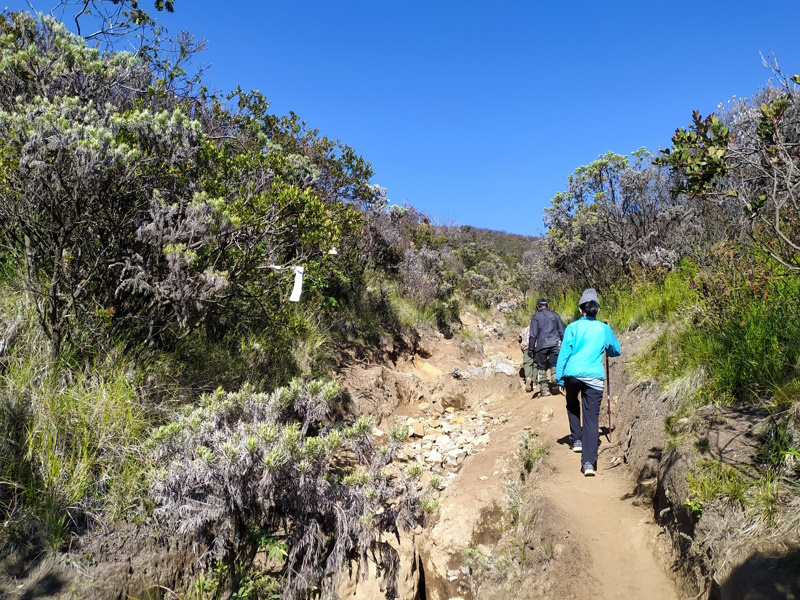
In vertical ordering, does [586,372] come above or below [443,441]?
above

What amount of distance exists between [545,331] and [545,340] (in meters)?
0.17

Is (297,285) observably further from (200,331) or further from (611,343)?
(611,343)

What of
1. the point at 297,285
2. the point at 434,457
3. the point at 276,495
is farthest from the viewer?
the point at 434,457

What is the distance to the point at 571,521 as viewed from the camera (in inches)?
174

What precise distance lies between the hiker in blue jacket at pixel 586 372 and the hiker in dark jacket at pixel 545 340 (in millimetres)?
2927

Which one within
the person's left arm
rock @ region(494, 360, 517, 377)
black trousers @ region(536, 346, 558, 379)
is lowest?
rock @ region(494, 360, 517, 377)

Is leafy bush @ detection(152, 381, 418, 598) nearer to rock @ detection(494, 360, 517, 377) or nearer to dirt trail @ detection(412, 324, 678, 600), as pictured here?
dirt trail @ detection(412, 324, 678, 600)

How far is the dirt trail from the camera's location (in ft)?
12.7

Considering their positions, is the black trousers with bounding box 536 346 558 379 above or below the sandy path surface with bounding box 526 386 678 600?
above

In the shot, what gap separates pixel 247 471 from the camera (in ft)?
10.9

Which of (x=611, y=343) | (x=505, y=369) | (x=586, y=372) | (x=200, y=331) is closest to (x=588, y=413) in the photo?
(x=586, y=372)

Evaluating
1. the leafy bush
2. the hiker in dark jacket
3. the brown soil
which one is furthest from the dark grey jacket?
the leafy bush

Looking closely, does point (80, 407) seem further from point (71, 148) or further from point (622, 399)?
point (622, 399)

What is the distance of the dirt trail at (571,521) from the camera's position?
12.7 ft
